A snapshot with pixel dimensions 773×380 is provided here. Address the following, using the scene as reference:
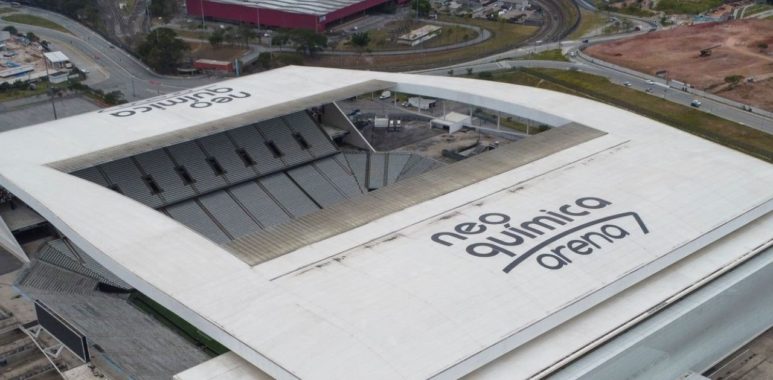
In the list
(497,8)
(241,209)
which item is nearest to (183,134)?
(241,209)

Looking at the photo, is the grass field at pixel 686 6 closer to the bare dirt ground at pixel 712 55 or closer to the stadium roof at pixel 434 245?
the bare dirt ground at pixel 712 55

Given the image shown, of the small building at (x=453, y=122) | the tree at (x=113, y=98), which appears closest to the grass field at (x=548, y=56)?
the small building at (x=453, y=122)

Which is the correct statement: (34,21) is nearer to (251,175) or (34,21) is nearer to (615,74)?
(251,175)

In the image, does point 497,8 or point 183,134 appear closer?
point 183,134

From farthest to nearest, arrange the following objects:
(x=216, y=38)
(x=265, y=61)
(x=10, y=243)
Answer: (x=216, y=38)
(x=265, y=61)
(x=10, y=243)

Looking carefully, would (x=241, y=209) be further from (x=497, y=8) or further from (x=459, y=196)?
(x=497, y=8)

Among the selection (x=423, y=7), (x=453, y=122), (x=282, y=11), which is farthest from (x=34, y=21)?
(x=453, y=122)

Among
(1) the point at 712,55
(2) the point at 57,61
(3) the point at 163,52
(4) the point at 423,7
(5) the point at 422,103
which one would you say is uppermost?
(4) the point at 423,7

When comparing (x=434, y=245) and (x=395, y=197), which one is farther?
(x=395, y=197)
